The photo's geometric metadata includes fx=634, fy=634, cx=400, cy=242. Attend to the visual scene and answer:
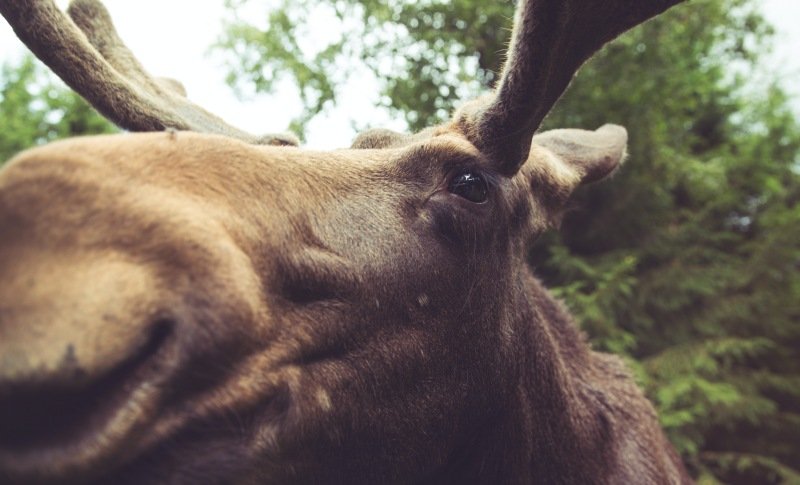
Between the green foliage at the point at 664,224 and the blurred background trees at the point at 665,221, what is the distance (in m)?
0.03

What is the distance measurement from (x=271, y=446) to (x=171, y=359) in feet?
1.52

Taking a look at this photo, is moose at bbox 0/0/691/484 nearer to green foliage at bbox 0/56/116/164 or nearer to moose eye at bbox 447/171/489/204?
moose eye at bbox 447/171/489/204

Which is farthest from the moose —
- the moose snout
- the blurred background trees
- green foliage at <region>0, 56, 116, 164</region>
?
green foliage at <region>0, 56, 116, 164</region>

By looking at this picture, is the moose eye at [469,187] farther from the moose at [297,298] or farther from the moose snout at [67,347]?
the moose snout at [67,347]

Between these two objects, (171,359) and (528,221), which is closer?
(171,359)

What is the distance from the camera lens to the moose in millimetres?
1279

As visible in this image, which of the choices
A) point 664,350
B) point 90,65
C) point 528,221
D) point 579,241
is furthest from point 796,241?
point 90,65

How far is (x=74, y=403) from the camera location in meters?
1.28

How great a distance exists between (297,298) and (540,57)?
1147mm

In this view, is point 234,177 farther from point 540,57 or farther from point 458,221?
point 540,57

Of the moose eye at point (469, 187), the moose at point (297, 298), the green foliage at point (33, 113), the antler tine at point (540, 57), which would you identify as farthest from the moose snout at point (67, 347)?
the green foliage at point (33, 113)

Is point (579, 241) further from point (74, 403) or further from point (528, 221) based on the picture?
point (74, 403)

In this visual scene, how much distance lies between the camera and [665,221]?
11062 millimetres

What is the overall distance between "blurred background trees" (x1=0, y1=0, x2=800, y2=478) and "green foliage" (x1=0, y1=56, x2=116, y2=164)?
37.4 ft
